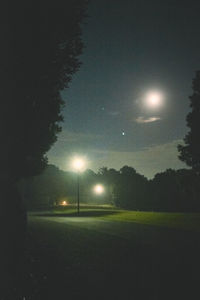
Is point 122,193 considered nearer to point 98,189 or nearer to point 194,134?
point 98,189

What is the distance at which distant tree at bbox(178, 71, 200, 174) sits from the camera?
111 ft

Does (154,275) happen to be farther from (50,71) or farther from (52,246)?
(50,71)

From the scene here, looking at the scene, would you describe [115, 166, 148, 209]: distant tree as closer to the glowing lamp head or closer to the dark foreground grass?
the glowing lamp head

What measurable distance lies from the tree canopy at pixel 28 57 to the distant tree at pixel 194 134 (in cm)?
2459

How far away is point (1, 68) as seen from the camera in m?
9.10

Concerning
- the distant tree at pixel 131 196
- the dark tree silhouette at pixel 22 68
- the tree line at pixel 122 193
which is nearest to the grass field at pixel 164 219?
the dark tree silhouette at pixel 22 68

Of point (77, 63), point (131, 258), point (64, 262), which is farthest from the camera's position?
point (77, 63)

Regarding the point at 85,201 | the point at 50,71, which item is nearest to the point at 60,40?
the point at 50,71

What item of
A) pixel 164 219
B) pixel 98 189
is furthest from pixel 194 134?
pixel 98 189

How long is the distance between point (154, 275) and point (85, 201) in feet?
278

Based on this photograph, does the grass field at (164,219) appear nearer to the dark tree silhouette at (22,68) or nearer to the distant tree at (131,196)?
the dark tree silhouette at (22,68)

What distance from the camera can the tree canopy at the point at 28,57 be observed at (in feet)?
29.8

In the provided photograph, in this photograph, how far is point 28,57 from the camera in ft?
31.3

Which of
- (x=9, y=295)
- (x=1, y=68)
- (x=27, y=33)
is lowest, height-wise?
(x=9, y=295)
